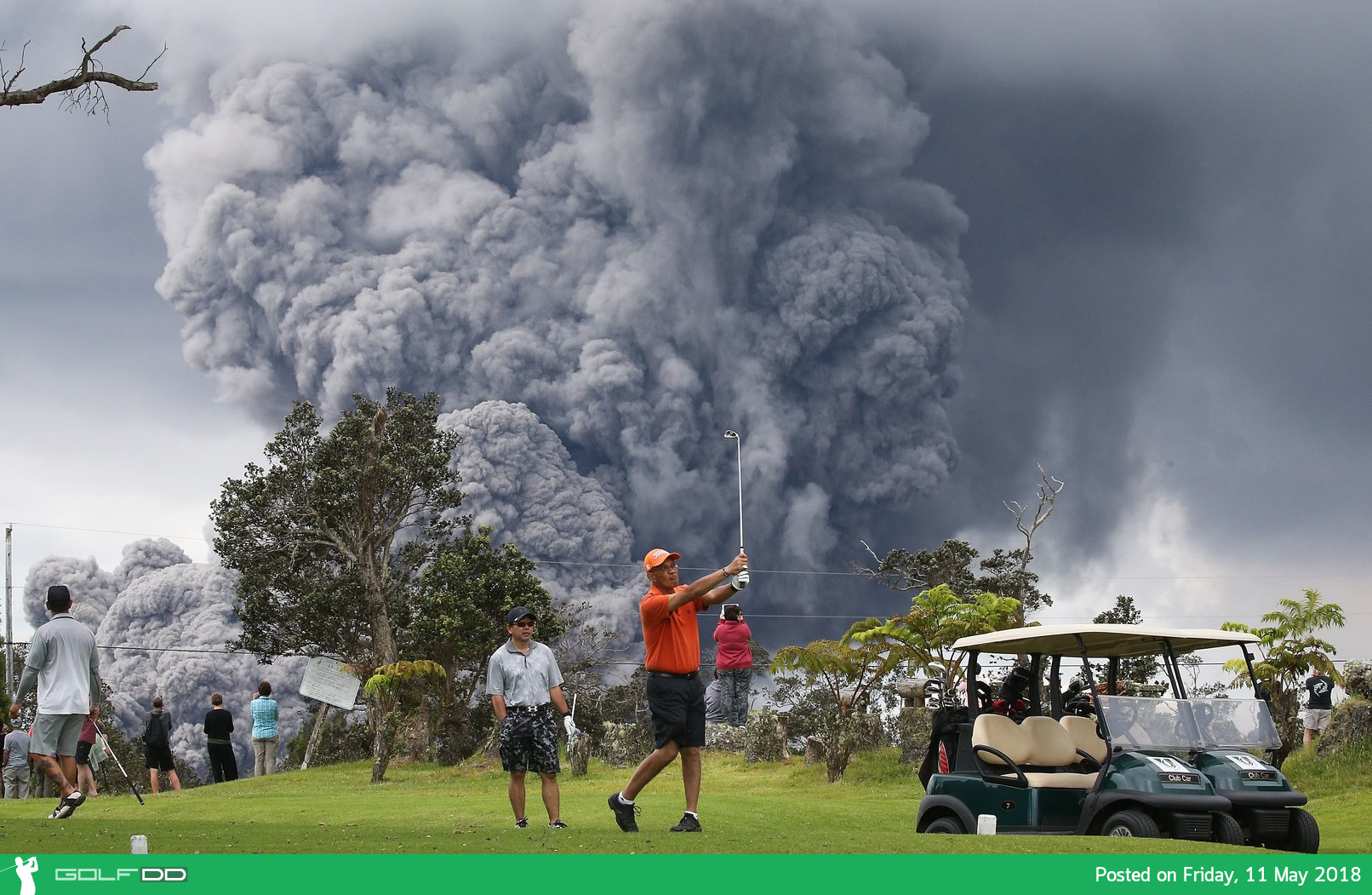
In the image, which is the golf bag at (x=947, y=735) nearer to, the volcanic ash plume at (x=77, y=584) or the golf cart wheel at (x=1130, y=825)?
the golf cart wheel at (x=1130, y=825)

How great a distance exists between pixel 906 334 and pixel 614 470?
29.4 m

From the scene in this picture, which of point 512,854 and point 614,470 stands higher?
point 614,470

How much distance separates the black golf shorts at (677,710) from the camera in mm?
8641

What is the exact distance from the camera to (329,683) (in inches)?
1082

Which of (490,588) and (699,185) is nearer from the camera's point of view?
(490,588)

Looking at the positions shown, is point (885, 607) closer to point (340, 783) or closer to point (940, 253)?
point (940, 253)

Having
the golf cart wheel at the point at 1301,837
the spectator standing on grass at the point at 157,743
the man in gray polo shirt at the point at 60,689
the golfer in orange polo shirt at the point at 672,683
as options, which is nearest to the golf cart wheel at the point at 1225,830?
the golf cart wheel at the point at 1301,837

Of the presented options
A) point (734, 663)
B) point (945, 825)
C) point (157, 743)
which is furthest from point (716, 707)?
point (945, 825)

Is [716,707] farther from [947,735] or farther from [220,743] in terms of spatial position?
[947,735]

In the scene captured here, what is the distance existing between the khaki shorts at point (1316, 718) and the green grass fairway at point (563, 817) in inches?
59.4

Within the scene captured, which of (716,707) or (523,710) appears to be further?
(716,707)

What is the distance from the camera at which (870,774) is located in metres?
20.2

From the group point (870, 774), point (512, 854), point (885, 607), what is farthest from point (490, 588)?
point (885, 607)

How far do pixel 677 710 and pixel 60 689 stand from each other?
5.79 m
